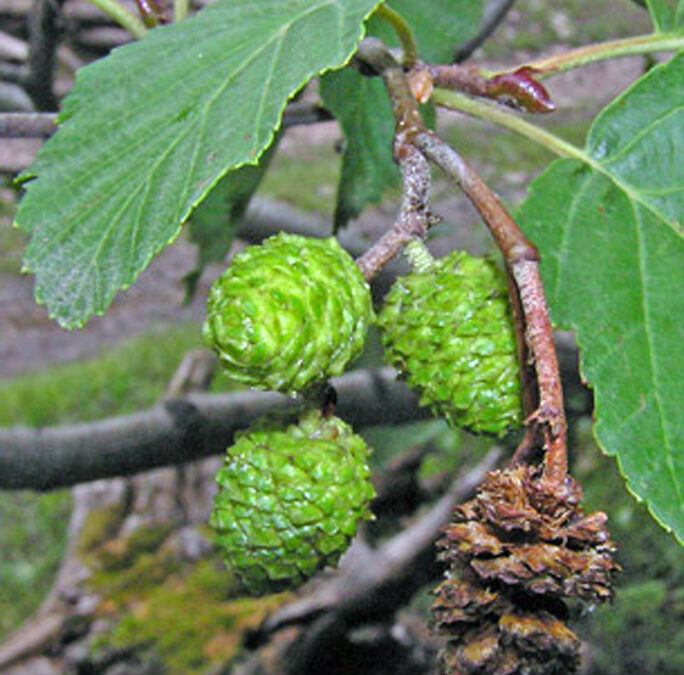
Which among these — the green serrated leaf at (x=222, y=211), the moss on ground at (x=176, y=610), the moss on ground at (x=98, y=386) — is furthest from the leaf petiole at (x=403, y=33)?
the moss on ground at (x=98, y=386)

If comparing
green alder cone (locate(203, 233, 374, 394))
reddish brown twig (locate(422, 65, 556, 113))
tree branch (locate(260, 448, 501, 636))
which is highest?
reddish brown twig (locate(422, 65, 556, 113))

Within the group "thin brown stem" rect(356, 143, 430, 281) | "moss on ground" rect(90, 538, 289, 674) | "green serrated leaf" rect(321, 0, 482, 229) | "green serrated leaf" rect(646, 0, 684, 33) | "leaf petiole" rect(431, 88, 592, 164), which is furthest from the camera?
"moss on ground" rect(90, 538, 289, 674)

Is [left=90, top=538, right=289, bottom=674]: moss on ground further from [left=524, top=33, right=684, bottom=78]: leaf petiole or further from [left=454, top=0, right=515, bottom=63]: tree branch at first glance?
[left=524, top=33, right=684, bottom=78]: leaf petiole

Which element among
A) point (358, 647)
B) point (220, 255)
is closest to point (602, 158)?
point (220, 255)

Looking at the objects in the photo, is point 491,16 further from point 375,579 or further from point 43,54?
point 375,579

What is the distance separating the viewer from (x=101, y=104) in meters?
1.24

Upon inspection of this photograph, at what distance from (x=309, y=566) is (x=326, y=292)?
351 mm

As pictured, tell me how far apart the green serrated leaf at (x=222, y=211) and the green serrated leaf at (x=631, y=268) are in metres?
0.82

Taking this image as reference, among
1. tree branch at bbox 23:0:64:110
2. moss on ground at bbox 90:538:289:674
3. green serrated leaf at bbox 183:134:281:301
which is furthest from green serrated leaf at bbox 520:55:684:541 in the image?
moss on ground at bbox 90:538:289:674

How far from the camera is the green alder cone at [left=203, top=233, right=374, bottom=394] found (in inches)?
42.3

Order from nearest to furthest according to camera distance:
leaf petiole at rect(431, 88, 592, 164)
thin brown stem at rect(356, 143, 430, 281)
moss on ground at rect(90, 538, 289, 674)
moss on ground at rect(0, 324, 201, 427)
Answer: thin brown stem at rect(356, 143, 430, 281) < leaf petiole at rect(431, 88, 592, 164) < moss on ground at rect(90, 538, 289, 674) < moss on ground at rect(0, 324, 201, 427)

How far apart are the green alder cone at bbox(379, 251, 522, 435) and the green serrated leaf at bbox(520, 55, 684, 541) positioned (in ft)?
0.27

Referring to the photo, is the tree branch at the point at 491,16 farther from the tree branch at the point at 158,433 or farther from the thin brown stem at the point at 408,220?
the thin brown stem at the point at 408,220

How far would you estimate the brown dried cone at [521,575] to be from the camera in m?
1.03
